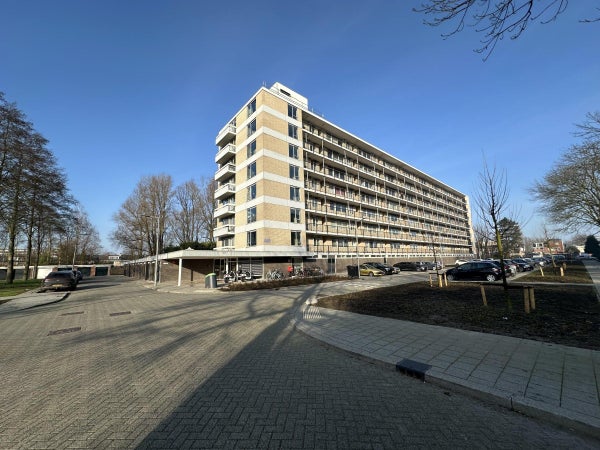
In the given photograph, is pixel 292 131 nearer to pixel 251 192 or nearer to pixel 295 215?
pixel 251 192

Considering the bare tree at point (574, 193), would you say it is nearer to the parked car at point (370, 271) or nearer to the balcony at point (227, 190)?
the parked car at point (370, 271)

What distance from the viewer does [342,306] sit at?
11258mm

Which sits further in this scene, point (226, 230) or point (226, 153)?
point (226, 153)

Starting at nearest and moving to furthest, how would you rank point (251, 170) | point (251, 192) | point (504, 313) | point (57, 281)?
point (504, 313)
point (57, 281)
point (251, 192)
point (251, 170)

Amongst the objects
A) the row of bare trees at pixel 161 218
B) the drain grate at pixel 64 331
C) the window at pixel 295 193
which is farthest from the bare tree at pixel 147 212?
the drain grate at pixel 64 331

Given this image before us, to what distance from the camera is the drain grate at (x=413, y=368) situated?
4493 mm

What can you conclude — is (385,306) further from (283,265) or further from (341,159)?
(341,159)

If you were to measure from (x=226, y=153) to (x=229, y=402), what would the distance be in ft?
118

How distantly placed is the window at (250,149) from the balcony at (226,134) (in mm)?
5524

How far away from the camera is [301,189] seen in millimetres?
32688

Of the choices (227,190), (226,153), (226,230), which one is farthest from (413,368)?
(226,153)

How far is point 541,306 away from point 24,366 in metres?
14.7

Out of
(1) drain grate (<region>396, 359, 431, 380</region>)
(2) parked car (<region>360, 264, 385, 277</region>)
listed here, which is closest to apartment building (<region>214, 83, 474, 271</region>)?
(2) parked car (<region>360, 264, 385, 277</region>)

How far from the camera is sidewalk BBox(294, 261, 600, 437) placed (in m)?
3.43
